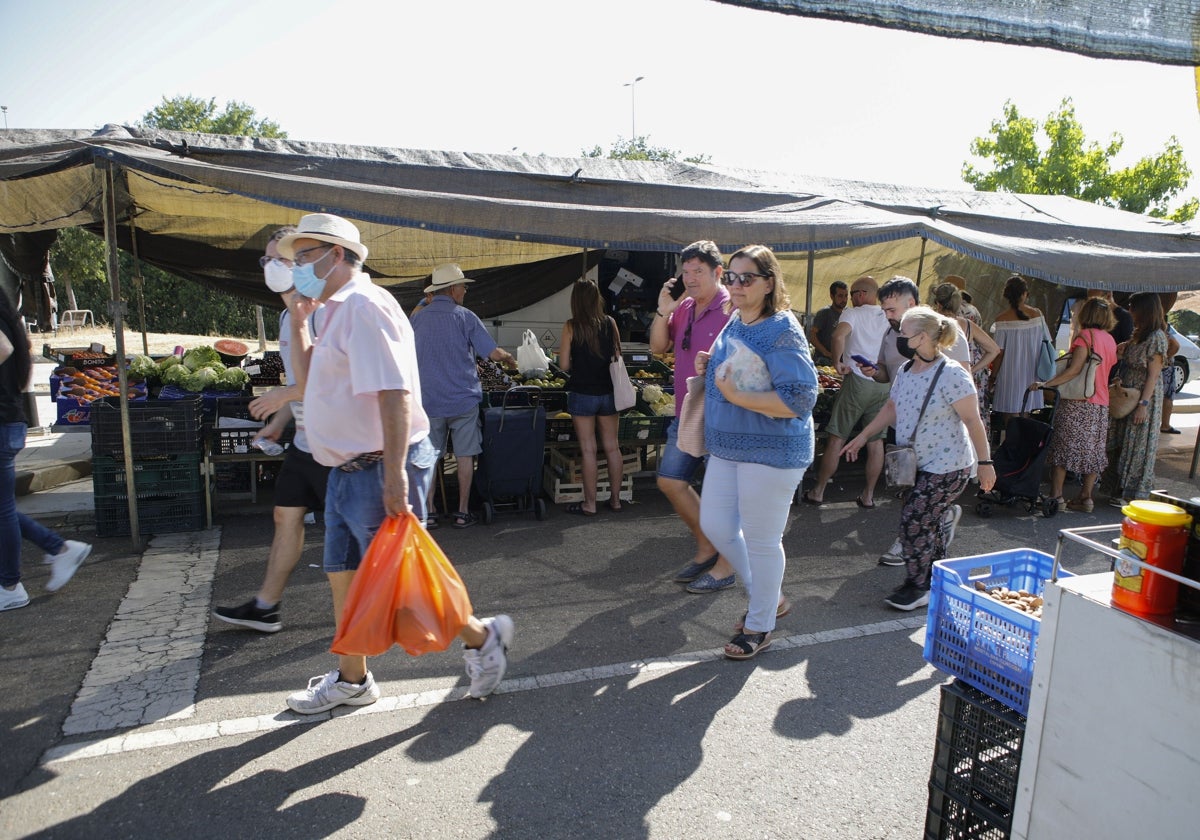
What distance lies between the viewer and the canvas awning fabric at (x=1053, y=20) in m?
1.99

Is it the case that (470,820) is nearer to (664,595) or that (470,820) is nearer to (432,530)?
(664,595)

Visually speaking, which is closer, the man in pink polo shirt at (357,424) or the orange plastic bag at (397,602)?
the orange plastic bag at (397,602)

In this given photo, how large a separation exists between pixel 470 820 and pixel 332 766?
66 centimetres

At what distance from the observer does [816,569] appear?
5.84 metres

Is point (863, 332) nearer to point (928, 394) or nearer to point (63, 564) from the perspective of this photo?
point (928, 394)

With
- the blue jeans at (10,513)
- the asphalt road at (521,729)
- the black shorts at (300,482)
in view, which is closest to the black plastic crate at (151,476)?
the asphalt road at (521,729)

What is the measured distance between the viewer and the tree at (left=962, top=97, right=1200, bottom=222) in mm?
30656

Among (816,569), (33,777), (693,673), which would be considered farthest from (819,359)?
(33,777)

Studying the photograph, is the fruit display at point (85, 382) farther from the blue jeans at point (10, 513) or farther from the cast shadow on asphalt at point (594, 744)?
the cast shadow on asphalt at point (594, 744)

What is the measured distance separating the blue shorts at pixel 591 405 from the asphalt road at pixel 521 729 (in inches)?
65.9

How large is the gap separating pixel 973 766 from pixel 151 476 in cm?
569

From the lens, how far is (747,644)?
427 cm

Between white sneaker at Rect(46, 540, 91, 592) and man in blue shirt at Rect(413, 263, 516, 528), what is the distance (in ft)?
7.94

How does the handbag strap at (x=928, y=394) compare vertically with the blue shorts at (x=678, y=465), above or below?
above
